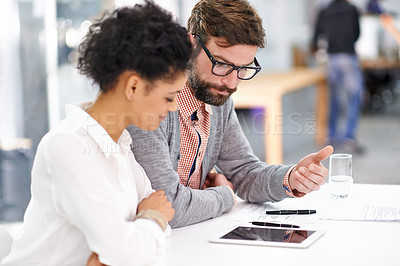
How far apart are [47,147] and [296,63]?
657 cm

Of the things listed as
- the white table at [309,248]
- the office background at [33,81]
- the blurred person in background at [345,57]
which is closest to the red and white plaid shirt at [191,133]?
the white table at [309,248]

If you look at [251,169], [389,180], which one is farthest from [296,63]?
[251,169]

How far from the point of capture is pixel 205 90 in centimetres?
162

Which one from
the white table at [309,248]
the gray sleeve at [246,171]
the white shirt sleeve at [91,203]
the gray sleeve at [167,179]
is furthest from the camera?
the gray sleeve at [246,171]

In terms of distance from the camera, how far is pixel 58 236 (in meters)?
1.12

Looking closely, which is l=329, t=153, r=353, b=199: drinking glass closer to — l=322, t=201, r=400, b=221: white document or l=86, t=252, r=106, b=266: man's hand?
l=322, t=201, r=400, b=221: white document

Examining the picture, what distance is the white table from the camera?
116cm

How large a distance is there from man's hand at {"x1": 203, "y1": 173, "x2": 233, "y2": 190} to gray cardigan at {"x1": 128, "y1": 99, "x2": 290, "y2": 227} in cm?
2

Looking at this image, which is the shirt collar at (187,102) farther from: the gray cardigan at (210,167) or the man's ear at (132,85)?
the man's ear at (132,85)

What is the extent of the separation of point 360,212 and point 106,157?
0.75 metres

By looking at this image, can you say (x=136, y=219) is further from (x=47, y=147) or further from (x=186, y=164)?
(x=186, y=164)

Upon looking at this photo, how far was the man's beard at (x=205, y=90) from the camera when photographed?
1.62 meters

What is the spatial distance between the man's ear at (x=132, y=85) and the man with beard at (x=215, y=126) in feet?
1.03

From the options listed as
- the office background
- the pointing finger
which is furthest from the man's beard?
the office background
